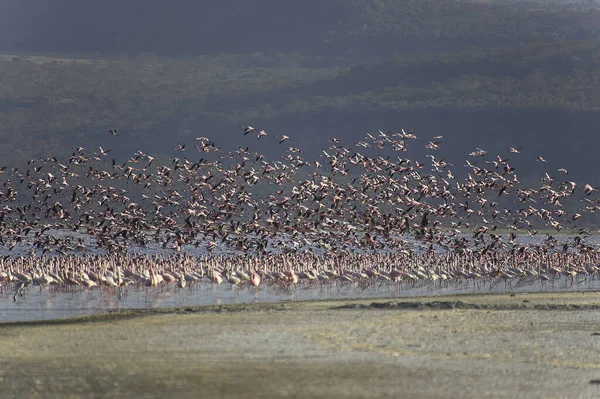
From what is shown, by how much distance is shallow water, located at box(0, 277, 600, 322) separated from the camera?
92.9 feet

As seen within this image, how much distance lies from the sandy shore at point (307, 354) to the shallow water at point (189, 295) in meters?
2.54

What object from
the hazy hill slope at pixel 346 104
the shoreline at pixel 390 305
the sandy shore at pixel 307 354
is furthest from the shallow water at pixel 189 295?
the hazy hill slope at pixel 346 104

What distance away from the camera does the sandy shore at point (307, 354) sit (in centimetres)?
1619

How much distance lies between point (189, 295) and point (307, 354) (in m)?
14.5

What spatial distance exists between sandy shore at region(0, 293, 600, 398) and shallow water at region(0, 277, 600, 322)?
2.54 meters

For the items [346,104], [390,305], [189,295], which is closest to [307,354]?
[390,305]

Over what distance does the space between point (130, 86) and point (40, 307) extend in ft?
536

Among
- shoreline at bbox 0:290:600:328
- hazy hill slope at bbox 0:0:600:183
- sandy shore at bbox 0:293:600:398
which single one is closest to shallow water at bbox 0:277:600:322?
shoreline at bbox 0:290:600:328

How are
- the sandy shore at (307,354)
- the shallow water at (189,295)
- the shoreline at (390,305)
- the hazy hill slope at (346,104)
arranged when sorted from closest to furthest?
the sandy shore at (307,354) → the shoreline at (390,305) → the shallow water at (189,295) → the hazy hill slope at (346,104)

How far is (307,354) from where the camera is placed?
1906cm

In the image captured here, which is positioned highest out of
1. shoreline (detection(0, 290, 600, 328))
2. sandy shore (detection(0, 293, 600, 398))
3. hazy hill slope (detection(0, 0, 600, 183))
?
hazy hill slope (detection(0, 0, 600, 183))

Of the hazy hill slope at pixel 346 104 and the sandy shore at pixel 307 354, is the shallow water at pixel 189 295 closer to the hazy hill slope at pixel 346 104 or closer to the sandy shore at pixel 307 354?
the sandy shore at pixel 307 354

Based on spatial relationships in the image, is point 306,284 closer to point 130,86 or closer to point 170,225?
point 170,225

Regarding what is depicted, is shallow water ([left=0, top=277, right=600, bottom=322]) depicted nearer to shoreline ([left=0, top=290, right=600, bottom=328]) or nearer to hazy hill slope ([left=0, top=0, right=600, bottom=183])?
shoreline ([left=0, top=290, right=600, bottom=328])
